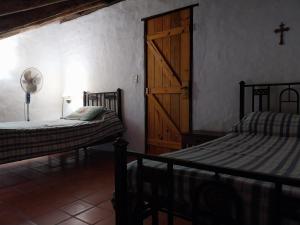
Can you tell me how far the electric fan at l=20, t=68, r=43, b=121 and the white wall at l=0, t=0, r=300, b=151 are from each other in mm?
129

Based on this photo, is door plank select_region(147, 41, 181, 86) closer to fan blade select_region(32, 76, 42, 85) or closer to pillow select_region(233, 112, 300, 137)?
pillow select_region(233, 112, 300, 137)

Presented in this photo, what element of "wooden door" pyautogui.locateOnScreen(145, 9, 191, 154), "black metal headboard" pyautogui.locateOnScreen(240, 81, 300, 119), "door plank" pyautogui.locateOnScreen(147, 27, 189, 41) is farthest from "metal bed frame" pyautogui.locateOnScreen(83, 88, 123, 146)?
"black metal headboard" pyautogui.locateOnScreen(240, 81, 300, 119)

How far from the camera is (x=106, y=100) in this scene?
476 centimetres

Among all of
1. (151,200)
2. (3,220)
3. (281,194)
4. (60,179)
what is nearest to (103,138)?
(60,179)

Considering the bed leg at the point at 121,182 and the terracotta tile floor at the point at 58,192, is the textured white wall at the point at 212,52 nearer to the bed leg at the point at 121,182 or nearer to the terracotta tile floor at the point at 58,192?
the terracotta tile floor at the point at 58,192

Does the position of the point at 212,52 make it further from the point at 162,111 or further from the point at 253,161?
the point at 253,161

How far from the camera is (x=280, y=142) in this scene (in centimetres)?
215

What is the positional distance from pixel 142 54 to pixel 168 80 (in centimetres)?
70

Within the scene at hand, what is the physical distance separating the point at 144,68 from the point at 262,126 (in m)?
2.19

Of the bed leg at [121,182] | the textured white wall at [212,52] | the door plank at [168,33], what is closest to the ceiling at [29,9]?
the textured white wall at [212,52]

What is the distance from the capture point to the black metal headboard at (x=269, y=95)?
276 cm

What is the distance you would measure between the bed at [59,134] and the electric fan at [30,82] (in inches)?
55.2

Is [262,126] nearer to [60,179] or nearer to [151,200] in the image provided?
[151,200]

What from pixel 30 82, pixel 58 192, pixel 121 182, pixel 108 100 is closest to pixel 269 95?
pixel 121 182
